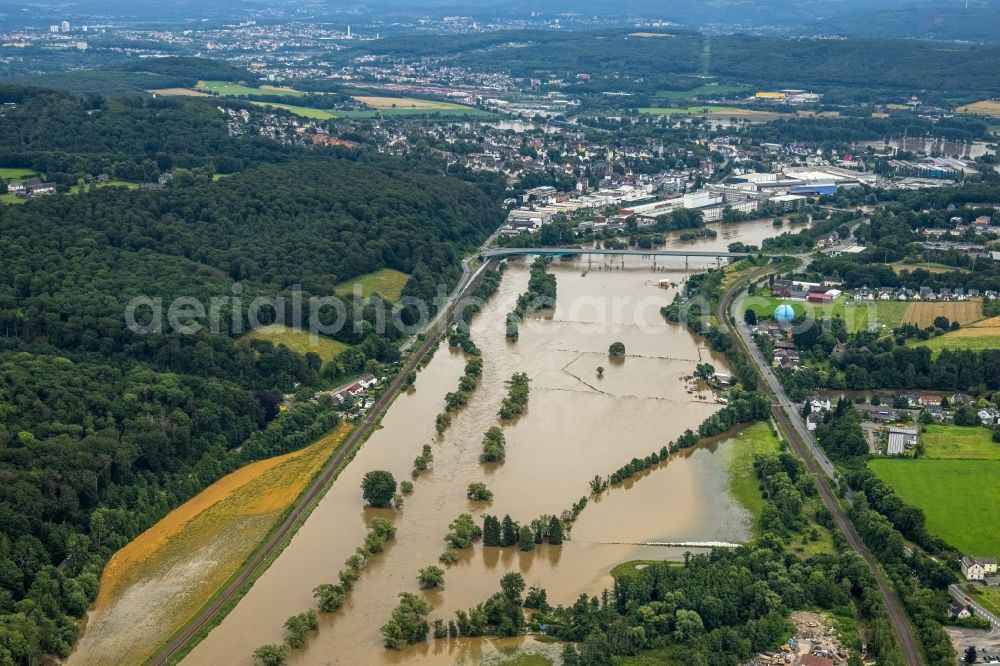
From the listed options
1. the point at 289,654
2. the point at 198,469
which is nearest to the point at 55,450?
the point at 198,469

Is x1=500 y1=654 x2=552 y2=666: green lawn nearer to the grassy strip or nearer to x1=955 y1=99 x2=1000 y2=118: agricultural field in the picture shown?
the grassy strip

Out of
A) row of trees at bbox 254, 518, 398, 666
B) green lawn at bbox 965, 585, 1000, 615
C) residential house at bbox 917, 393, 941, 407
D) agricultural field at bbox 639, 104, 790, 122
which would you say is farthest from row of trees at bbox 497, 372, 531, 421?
agricultural field at bbox 639, 104, 790, 122

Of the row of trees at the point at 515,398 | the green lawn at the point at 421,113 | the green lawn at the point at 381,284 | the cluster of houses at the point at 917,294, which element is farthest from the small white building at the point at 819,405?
the green lawn at the point at 421,113

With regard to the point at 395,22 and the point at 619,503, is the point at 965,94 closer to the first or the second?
the point at 619,503

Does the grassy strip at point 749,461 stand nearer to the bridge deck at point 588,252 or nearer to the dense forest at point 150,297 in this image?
the dense forest at point 150,297

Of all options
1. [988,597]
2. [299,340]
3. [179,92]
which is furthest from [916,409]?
[179,92]

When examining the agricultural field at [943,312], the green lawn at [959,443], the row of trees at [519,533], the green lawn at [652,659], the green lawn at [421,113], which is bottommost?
the green lawn at [652,659]
